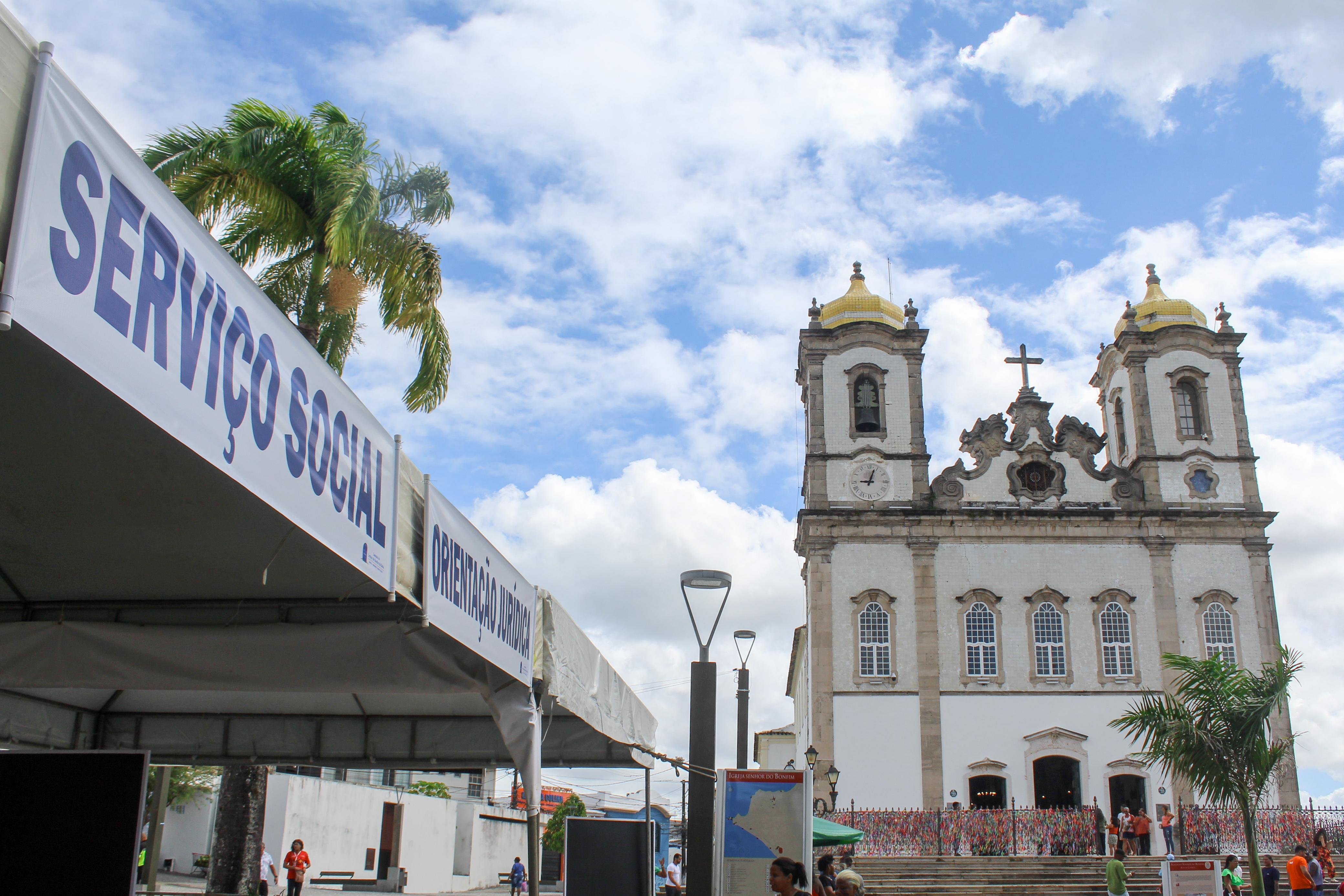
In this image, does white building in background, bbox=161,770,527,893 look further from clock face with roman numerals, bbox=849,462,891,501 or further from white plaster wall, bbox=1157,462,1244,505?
white plaster wall, bbox=1157,462,1244,505

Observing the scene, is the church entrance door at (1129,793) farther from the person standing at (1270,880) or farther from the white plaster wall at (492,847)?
Answer: the white plaster wall at (492,847)

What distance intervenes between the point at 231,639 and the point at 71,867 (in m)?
1.29

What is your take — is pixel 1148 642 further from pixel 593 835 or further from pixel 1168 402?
pixel 593 835

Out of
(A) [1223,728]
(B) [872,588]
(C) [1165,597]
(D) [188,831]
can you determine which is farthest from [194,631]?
(C) [1165,597]

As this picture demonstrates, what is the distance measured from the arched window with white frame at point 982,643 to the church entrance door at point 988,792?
9.02 feet

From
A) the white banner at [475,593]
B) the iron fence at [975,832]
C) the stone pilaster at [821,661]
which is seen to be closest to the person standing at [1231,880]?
the iron fence at [975,832]

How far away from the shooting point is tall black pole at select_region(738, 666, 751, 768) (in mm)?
14961

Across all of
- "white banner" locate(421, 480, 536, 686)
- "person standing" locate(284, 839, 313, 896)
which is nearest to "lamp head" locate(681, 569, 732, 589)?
"white banner" locate(421, 480, 536, 686)

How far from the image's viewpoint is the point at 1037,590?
32.6m

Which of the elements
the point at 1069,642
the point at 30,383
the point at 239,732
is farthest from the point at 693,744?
the point at 1069,642

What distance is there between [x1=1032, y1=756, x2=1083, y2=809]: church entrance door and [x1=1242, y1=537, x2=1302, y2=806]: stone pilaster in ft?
17.4

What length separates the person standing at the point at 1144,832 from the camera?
25.4 meters

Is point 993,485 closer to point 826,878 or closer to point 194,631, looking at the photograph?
point 826,878

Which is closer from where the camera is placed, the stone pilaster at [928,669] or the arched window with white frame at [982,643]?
the stone pilaster at [928,669]
